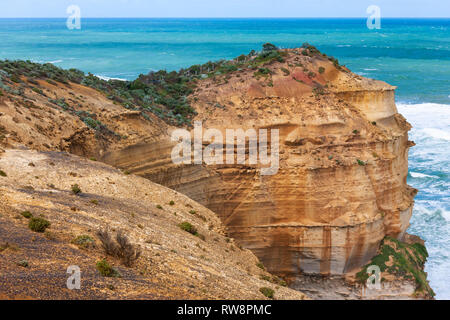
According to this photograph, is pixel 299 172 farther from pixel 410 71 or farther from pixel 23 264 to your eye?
pixel 410 71

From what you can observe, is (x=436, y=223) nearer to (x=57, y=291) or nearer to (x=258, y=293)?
(x=258, y=293)

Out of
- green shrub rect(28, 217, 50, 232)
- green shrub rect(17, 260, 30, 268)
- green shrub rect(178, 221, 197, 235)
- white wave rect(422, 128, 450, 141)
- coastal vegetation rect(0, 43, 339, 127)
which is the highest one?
coastal vegetation rect(0, 43, 339, 127)

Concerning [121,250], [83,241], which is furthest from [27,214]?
[121,250]

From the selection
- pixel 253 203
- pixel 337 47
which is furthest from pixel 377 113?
pixel 337 47

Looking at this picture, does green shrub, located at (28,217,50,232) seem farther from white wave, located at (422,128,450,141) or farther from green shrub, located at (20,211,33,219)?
white wave, located at (422,128,450,141)

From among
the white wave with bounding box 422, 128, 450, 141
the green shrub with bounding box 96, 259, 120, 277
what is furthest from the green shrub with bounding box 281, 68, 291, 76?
the white wave with bounding box 422, 128, 450, 141
